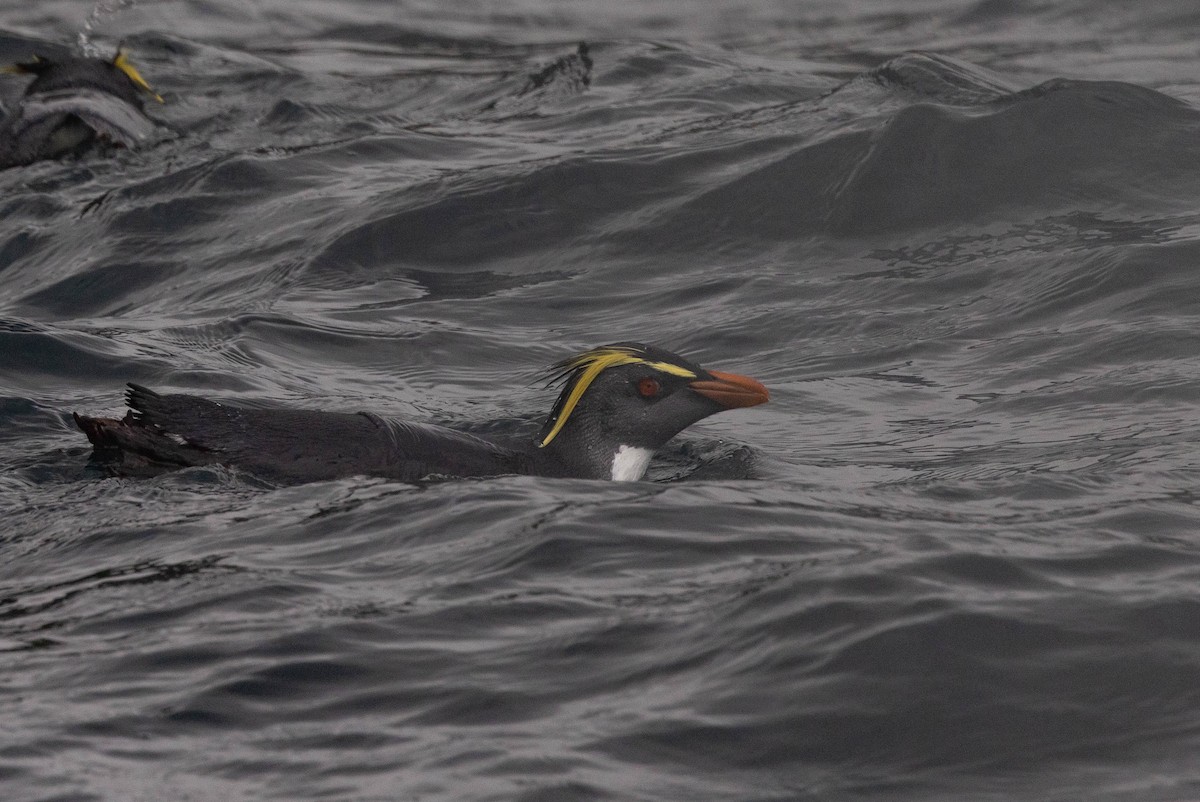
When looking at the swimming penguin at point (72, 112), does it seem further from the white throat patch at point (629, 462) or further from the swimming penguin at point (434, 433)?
the white throat patch at point (629, 462)

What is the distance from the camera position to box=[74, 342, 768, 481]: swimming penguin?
6961mm

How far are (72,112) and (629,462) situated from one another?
7907mm

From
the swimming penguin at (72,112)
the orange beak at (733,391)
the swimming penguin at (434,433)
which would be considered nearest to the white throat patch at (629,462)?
the swimming penguin at (434,433)

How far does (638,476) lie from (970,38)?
40.7 ft

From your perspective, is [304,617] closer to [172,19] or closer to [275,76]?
[275,76]

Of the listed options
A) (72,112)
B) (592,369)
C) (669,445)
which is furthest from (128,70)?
(592,369)

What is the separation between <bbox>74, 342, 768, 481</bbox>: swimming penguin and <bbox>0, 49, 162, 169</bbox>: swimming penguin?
696 centimetres

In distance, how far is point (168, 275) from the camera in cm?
1153

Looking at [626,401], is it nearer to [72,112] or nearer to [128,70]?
[72,112]

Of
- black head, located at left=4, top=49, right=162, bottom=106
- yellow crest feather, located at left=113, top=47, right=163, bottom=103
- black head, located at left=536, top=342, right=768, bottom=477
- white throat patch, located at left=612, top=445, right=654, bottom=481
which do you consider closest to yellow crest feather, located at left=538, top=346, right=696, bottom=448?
black head, located at left=536, top=342, right=768, bottom=477

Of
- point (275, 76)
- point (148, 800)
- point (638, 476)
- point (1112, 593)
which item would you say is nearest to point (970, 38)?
point (275, 76)

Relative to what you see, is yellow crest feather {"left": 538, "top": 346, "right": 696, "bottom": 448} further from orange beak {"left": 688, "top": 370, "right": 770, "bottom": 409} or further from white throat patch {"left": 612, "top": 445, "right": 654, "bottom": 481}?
white throat patch {"left": 612, "top": 445, "right": 654, "bottom": 481}

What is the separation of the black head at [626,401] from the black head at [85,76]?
8406 millimetres

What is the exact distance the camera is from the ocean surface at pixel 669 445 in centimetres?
450
